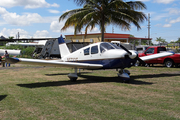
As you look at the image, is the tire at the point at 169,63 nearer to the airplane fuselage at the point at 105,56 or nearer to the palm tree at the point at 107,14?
the palm tree at the point at 107,14

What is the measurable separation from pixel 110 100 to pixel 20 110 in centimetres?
279

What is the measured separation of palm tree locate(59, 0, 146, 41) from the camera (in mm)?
20359

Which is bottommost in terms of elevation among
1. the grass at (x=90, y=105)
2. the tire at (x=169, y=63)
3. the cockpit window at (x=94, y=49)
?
the grass at (x=90, y=105)

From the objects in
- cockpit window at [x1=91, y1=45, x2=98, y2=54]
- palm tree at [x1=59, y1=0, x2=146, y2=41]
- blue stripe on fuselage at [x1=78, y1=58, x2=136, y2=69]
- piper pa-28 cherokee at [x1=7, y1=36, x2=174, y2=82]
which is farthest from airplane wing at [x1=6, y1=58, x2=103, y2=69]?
palm tree at [x1=59, y1=0, x2=146, y2=41]

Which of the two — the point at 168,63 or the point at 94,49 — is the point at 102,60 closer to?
the point at 94,49

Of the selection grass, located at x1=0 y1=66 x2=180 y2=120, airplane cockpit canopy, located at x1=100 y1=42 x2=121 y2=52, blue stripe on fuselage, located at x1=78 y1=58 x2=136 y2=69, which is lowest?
grass, located at x1=0 y1=66 x2=180 y2=120

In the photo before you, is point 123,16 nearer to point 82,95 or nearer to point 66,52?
point 66,52

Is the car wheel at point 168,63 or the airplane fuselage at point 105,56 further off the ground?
the airplane fuselage at point 105,56

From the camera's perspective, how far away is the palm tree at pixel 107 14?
20.4m

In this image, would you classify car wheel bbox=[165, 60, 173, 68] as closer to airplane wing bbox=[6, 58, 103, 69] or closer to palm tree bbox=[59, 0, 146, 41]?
palm tree bbox=[59, 0, 146, 41]

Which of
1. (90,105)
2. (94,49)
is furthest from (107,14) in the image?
(90,105)

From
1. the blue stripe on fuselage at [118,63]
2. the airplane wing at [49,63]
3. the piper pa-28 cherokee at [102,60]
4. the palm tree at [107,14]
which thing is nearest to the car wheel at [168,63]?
the palm tree at [107,14]

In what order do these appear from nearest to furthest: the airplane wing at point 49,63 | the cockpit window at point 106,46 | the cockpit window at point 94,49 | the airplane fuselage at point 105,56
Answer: the airplane wing at point 49,63, the airplane fuselage at point 105,56, the cockpit window at point 106,46, the cockpit window at point 94,49

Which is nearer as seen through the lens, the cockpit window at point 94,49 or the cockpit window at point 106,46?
the cockpit window at point 106,46
